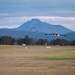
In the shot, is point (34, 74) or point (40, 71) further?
point (40, 71)

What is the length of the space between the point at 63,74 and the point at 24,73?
3227mm

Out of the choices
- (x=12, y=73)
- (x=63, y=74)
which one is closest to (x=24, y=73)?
(x=12, y=73)

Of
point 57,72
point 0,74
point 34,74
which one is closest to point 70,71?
point 57,72

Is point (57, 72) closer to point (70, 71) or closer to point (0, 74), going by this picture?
point (70, 71)

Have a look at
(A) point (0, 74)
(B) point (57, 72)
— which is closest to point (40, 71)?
(B) point (57, 72)

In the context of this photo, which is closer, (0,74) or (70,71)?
(0,74)

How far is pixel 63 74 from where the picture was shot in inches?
1337

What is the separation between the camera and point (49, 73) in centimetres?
3497

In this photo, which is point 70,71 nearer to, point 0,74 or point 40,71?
point 40,71

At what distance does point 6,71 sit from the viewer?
3647cm

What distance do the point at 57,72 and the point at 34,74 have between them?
7.53 ft

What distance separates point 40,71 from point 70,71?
2.49m

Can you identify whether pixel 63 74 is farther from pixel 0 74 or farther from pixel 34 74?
pixel 0 74

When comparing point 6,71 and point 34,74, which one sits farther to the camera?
point 6,71
